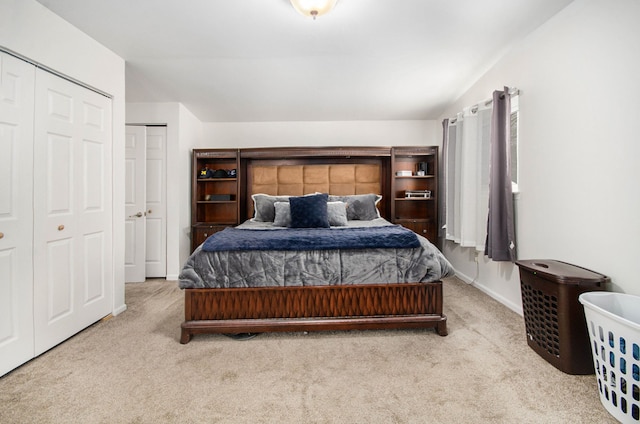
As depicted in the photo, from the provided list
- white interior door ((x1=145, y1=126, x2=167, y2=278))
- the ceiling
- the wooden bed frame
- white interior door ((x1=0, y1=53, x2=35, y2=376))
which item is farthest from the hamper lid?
white interior door ((x1=145, y1=126, x2=167, y2=278))

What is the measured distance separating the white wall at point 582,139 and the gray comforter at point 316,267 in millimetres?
886

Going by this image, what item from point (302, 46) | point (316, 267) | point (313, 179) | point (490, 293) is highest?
point (302, 46)

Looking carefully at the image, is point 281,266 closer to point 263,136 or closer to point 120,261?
point 120,261

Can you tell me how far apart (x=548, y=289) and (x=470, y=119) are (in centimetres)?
206

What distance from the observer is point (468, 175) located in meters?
3.11

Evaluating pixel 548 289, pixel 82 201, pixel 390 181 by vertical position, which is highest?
pixel 390 181

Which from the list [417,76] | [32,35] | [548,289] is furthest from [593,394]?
[32,35]

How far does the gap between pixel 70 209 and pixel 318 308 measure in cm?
208

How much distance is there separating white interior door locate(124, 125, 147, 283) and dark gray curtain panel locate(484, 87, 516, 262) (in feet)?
13.4

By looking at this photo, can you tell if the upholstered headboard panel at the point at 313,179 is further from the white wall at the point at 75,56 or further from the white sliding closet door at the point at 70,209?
the white sliding closet door at the point at 70,209

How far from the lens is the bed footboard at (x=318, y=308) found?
2.07 metres

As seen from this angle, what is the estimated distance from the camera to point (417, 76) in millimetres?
2939

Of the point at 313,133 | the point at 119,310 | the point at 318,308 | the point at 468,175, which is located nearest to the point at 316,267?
the point at 318,308

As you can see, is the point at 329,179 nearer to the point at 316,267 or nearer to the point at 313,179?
the point at 313,179
